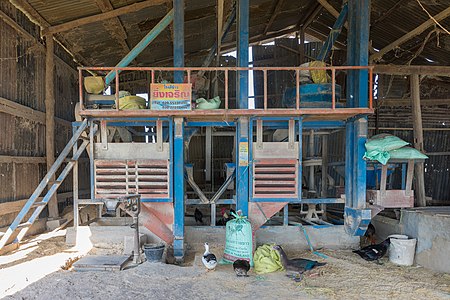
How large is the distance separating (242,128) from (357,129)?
2.70 m

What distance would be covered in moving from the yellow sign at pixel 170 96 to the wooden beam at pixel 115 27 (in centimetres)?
338

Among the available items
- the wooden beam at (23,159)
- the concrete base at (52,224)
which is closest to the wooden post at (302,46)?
the wooden beam at (23,159)

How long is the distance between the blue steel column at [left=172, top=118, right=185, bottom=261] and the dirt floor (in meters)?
0.83

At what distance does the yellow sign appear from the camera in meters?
7.20

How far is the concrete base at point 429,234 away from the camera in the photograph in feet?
22.2

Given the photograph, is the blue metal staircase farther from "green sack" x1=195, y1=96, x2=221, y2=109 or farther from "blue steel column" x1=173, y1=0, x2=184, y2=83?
"green sack" x1=195, y1=96, x2=221, y2=109

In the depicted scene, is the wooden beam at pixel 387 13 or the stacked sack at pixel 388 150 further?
the wooden beam at pixel 387 13

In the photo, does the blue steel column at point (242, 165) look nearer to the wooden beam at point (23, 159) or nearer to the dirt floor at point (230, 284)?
the dirt floor at point (230, 284)

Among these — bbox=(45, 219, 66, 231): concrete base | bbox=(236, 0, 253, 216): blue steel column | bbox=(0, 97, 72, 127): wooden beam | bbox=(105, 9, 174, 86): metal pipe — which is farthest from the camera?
bbox=(45, 219, 66, 231): concrete base

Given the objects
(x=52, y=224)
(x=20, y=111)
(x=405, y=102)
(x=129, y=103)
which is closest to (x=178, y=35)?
(x=129, y=103)

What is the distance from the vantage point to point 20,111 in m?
8.46

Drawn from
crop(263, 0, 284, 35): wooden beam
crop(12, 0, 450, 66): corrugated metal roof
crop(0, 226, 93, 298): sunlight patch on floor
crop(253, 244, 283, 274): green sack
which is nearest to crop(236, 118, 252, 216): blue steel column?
crop(253, 244, 283, 274): green sack

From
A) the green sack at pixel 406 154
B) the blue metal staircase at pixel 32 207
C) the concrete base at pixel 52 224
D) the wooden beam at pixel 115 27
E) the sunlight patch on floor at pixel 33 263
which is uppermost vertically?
the wooden beam at pixel 115 27

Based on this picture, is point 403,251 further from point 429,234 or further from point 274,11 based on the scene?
point 274,11
